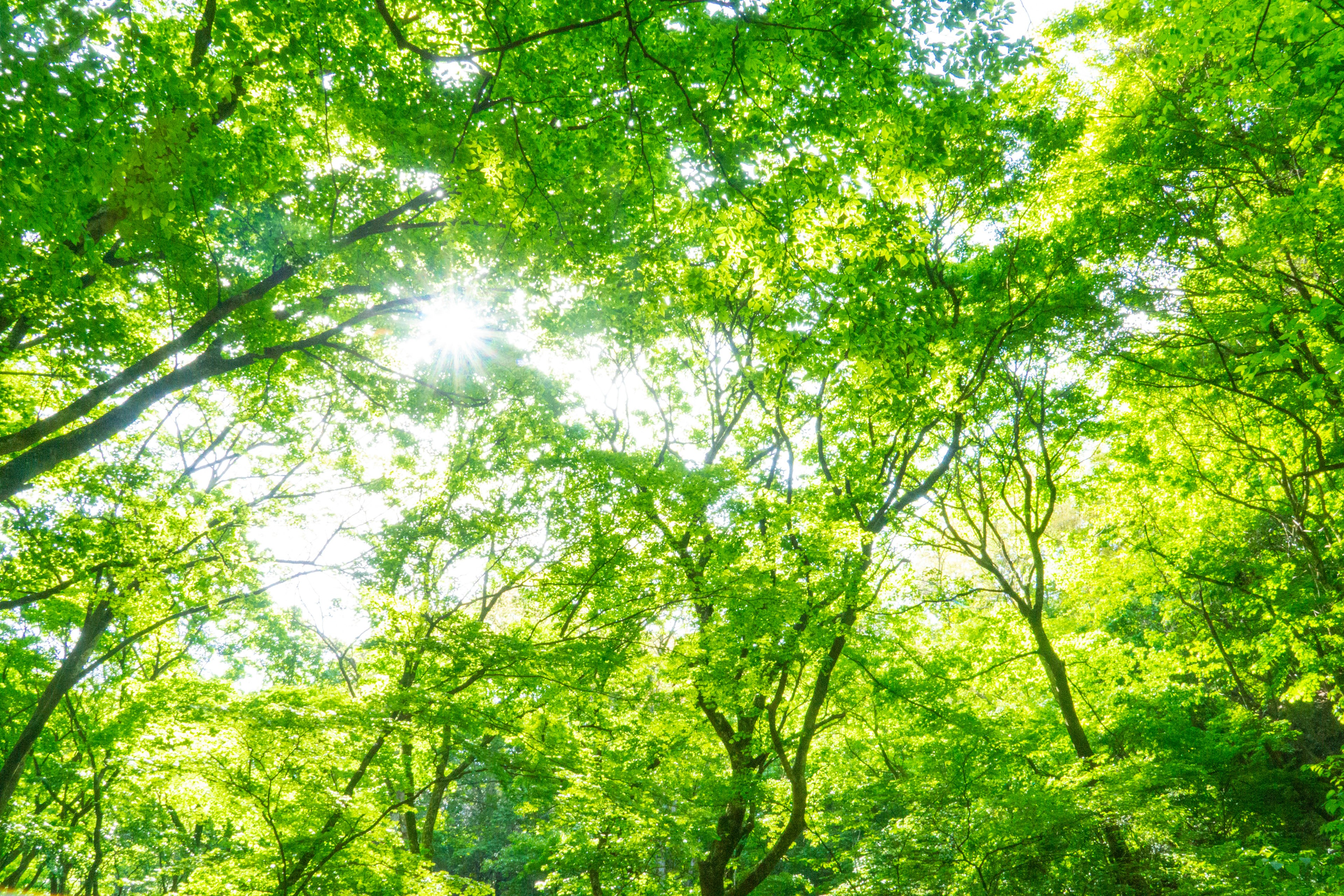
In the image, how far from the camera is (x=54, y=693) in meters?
7.96

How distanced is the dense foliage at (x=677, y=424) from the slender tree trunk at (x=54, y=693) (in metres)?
0.07

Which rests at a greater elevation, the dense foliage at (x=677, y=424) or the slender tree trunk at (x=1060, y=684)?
the dense foliage at (x=677, y=424)

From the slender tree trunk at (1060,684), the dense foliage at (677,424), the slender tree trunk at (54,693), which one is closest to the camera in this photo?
the dense foliage at (677,424)

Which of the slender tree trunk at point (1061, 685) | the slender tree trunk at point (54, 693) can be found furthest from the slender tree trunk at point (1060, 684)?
the slender tree trunk at point (54, 693)

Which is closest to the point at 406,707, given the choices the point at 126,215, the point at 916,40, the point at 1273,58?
the point at 126,215

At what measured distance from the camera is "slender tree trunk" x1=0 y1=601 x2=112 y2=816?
24.7ft

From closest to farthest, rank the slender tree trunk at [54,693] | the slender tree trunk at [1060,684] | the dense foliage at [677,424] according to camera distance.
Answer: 1. the dense foliage at [677,424]
2. the slender tree trunk at [54,693]
3. the slender tree trunk at [1060,684]

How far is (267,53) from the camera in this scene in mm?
4766

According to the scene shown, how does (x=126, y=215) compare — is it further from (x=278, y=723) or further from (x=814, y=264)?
(x=814, y=264)

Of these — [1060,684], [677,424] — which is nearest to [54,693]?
[677,424]

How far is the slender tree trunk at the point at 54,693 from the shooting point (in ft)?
24.7

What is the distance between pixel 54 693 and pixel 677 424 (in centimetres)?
929

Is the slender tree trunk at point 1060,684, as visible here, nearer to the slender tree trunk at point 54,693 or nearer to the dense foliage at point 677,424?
the dense foliage at point 677,424

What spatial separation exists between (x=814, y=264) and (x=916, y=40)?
2.27 meters
